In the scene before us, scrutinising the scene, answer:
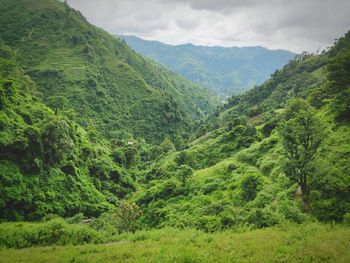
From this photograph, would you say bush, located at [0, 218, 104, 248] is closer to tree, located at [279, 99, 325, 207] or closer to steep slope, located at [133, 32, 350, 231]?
steep slope, located at [133, 32, 350, 231]

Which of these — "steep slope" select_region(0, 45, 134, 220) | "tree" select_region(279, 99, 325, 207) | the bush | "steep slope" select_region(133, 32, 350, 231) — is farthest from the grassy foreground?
"steep slope" select_region(0, 45, 134, 220)

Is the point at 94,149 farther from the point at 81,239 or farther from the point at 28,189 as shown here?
the point at 81,239

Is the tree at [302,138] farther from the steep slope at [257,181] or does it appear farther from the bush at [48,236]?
the bush at [48,236]

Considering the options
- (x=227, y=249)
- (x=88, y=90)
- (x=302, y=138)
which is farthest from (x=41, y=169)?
(x=88, y=90)

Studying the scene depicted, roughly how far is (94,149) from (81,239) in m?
66.0

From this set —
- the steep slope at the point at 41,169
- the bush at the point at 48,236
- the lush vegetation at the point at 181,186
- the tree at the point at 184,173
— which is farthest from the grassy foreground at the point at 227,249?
the tree at the point at 184,173

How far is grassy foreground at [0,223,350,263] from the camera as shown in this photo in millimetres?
19656

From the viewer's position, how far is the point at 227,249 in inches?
872

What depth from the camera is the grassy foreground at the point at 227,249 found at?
19656 millimetres

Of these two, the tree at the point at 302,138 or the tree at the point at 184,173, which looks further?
the tree at the point at 184,173

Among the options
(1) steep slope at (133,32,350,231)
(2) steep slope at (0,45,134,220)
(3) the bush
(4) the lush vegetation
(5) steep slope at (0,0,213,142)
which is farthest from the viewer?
(5) steep slope at (0,0,213,142)

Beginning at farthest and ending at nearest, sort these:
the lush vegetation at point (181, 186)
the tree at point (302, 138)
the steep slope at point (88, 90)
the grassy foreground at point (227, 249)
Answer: the steep slope at point (88, 90), the tree at point (302, 138), the lush vegetation at point (181, 186), the grassy foreground at point (227, 249)

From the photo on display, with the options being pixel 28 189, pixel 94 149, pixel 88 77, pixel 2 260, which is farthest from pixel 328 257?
pixel 88 77

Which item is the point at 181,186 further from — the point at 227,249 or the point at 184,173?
the point at 227,249
